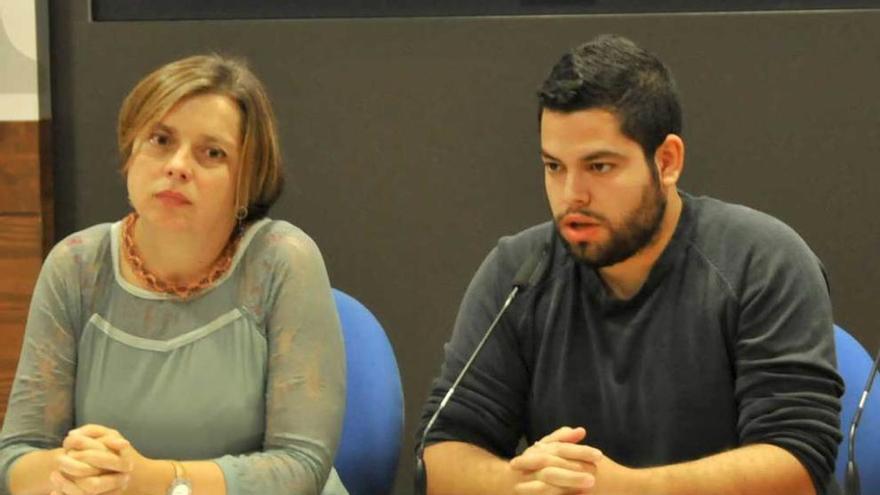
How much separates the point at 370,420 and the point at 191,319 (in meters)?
0.40

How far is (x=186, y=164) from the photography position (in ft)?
6.95

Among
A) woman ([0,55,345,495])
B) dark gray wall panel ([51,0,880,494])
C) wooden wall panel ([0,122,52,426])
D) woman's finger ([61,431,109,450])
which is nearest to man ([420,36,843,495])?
woman ([0,55,345,495])

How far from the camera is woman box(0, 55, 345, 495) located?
2092 millimetres

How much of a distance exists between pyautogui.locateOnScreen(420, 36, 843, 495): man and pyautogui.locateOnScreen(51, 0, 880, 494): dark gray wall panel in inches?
31.9

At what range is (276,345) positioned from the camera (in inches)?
83.7

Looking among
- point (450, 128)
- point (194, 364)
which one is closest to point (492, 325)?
point (194, 364)

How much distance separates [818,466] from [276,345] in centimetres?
91

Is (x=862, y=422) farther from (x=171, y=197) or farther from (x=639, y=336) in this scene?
(x=171, y=197)

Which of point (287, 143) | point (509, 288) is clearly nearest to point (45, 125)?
point (287, 143)

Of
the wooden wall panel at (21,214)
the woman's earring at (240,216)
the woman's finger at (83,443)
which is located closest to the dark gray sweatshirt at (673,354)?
the woman's earring at (240,216)

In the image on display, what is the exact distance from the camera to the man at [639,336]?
188 cm

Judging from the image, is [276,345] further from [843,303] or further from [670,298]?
[843,303]

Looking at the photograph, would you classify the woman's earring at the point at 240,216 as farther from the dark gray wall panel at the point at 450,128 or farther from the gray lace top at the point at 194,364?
the dark gray wall panel at the point at 450,128

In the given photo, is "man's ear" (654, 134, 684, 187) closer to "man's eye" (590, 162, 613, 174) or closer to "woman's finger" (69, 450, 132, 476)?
"man's eye" (590, 162, 613, 174)
